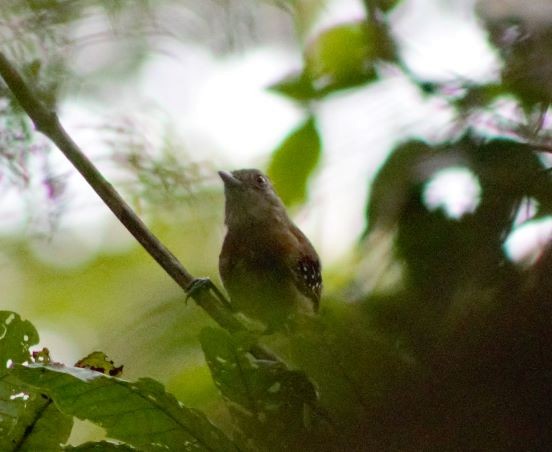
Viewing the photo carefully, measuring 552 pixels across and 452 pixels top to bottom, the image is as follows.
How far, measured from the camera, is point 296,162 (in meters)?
2.44

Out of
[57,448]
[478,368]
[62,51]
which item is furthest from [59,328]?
[478,368]

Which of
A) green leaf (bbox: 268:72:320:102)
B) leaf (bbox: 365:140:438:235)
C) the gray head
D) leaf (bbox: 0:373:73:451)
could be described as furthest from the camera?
the gray head

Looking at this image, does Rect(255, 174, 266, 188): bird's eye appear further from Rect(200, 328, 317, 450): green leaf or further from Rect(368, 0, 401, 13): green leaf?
Rect(200, 328, 317, 450): green leaf

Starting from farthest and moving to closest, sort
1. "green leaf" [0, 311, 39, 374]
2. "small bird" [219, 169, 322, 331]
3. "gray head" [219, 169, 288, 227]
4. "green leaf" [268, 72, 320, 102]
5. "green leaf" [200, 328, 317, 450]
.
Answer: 1. "gray head" [219, 169, 288, 227]
2. "small bird" [219, 169, 322, 331]
3. "green leaf" [268, 72, 320, 102]
4. "green leaf" [0, 311, 39, 374]
5. "green leaf" [200, 328, 317, 450]

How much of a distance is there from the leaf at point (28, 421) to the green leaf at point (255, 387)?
35 centimetres

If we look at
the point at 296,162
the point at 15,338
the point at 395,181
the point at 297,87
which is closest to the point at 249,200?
the point at 296,162

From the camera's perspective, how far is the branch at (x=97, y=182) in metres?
1.74

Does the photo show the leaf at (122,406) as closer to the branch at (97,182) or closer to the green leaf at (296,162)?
the branch at (97,182)

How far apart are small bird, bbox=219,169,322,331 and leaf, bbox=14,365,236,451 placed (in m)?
1.35

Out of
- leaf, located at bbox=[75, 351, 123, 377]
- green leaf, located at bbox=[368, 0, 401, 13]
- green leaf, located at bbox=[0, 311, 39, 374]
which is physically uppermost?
green leaf, located at bbox=[368, 0, 401, 13]

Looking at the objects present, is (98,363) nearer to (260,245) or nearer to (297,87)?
(297,87)

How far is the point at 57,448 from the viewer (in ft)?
5.09

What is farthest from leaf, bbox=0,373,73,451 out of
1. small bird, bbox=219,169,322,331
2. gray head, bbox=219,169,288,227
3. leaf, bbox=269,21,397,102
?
gray head, bbox=219,169,288,227

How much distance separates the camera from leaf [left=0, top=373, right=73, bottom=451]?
1.54 meters
